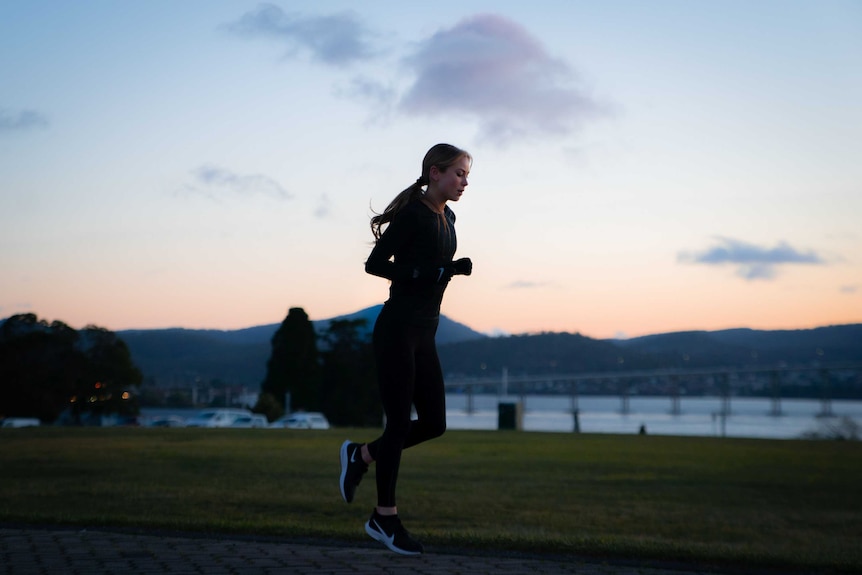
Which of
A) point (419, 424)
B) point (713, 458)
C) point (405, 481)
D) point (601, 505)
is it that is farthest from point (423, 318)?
point (713, 458)

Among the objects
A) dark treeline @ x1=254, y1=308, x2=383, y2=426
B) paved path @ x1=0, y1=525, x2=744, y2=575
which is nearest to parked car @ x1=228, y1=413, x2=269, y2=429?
dark treeline @ x1=254, y1=308, x2=383, y2=426

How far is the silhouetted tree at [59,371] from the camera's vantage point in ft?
214

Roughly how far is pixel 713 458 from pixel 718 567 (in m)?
24.3

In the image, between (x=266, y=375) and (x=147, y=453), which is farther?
(x=266, y=375)

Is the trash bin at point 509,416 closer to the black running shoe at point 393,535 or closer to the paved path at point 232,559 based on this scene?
the paved path at point 232,559

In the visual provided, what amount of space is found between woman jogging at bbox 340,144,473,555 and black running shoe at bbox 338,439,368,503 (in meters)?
0.01

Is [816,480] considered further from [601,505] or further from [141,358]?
[141,358]

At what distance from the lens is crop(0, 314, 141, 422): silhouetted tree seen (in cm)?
6512

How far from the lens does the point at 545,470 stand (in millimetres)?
23531

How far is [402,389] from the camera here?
506cm

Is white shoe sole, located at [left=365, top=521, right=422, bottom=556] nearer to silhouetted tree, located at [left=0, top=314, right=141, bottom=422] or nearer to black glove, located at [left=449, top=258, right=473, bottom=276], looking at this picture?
black glove, located at [left=449, top=258, right=473, bottom=276]

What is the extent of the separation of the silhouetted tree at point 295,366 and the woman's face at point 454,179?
71.3 metres

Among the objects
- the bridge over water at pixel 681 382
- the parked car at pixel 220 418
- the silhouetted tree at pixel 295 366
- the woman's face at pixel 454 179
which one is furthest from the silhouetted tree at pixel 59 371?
the woman's face at pixel 454 179

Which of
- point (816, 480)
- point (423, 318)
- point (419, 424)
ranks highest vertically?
point (423, 318)
